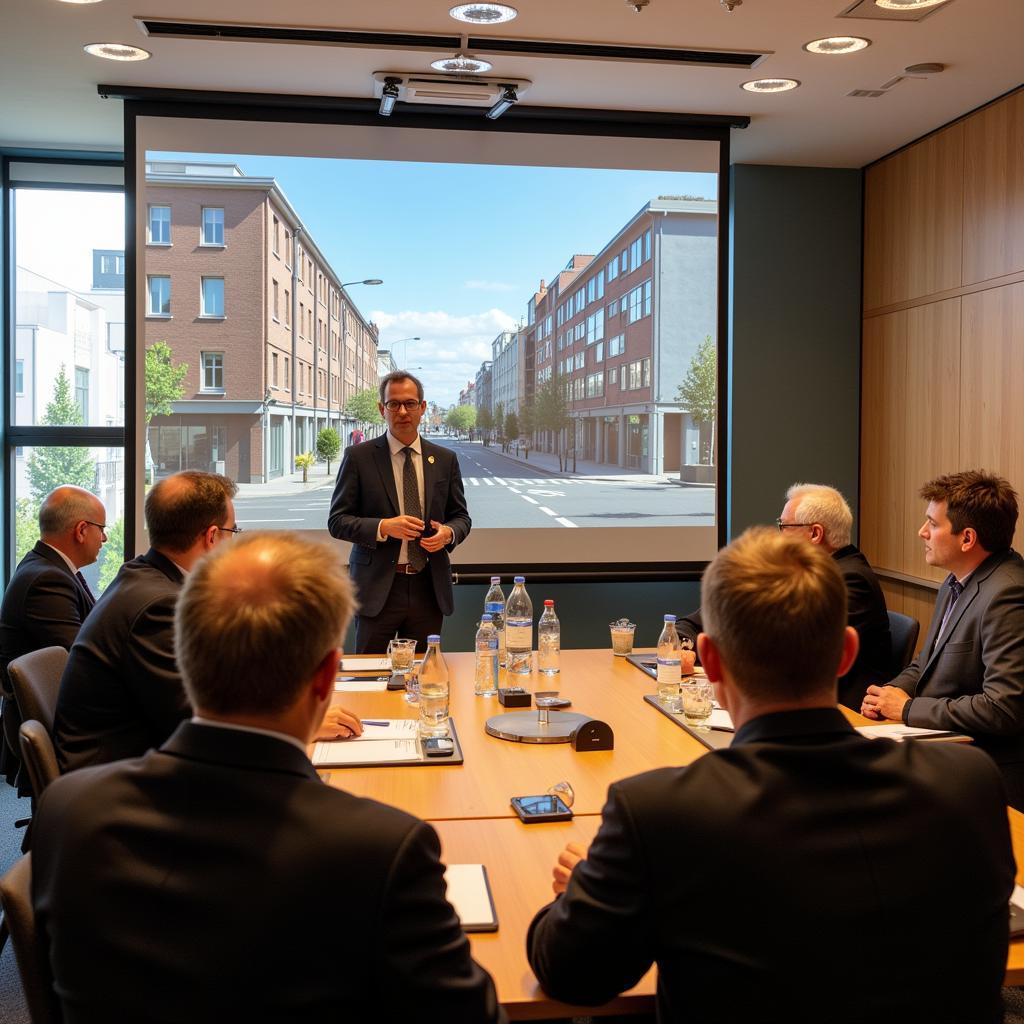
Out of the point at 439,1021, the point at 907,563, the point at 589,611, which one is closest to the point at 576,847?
the point at 439,1021

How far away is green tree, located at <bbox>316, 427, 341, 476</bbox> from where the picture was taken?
6.03 m

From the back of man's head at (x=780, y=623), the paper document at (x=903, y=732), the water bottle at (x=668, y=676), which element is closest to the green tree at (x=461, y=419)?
the water bottle at (x=668, y=676)

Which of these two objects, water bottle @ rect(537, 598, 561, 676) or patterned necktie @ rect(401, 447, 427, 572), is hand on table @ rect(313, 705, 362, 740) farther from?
patterned necktie @ rect(401, 447, 427, 572)

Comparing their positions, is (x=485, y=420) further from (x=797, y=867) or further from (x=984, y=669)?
(x=797, y=867)

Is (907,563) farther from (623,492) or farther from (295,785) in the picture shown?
(295,785)

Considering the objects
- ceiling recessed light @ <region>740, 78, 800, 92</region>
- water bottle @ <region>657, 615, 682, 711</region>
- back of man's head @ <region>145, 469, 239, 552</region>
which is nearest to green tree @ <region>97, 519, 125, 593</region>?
back of man's head @ <region>145, 469, 239, 552</region>

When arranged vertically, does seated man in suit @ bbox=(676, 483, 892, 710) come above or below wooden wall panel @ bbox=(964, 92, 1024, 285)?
below

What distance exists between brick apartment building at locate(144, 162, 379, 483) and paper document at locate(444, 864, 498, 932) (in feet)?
13.5

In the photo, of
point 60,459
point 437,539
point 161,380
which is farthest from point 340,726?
point 60,459

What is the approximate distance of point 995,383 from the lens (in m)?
5.05

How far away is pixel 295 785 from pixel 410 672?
6.89 feet

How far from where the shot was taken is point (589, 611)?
603 centimetres

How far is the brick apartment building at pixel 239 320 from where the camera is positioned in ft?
17.2

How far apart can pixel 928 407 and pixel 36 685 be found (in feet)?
15.9
